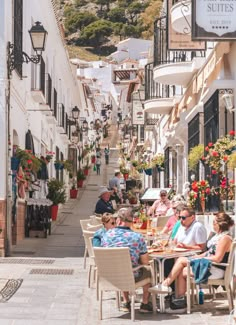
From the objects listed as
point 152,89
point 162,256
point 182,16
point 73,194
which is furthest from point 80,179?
point 162,256

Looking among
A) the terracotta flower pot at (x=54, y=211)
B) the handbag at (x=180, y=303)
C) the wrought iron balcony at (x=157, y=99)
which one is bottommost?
the terracotta flower pot at (x=54, y=211)

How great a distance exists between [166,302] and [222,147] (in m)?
3.09

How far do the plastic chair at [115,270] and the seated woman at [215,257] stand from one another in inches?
22.7

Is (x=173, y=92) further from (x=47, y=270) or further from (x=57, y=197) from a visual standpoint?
(x=47, y=270)

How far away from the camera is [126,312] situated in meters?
10.5

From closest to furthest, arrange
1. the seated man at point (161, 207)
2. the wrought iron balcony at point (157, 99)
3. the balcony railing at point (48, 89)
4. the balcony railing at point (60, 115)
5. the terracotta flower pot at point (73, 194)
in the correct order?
the seated man at point (161, 207) < the balcony railing at point (48, 89) < the wrought iron balcony at point (157, 99) < the balcony railing at point (60, 115) < the terracotta flower pot at point (73, 194)

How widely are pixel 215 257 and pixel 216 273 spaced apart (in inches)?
8.1

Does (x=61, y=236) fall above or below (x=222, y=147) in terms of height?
below

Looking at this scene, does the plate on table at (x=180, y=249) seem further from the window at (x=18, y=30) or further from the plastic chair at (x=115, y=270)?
the window at (x=18, y=30)

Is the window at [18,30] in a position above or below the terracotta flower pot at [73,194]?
above

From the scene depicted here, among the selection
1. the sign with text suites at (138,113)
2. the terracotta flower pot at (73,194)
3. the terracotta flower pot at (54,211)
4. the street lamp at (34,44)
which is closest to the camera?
the street lamp at (34,44)

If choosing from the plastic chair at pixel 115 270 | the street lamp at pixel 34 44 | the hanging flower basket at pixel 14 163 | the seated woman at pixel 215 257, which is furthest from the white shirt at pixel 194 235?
the hanging flower basket at pixel 14 163

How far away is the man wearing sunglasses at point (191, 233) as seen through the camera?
37.2 ft

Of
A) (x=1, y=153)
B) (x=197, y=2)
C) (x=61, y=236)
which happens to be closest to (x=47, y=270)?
(x=1, y=153)
